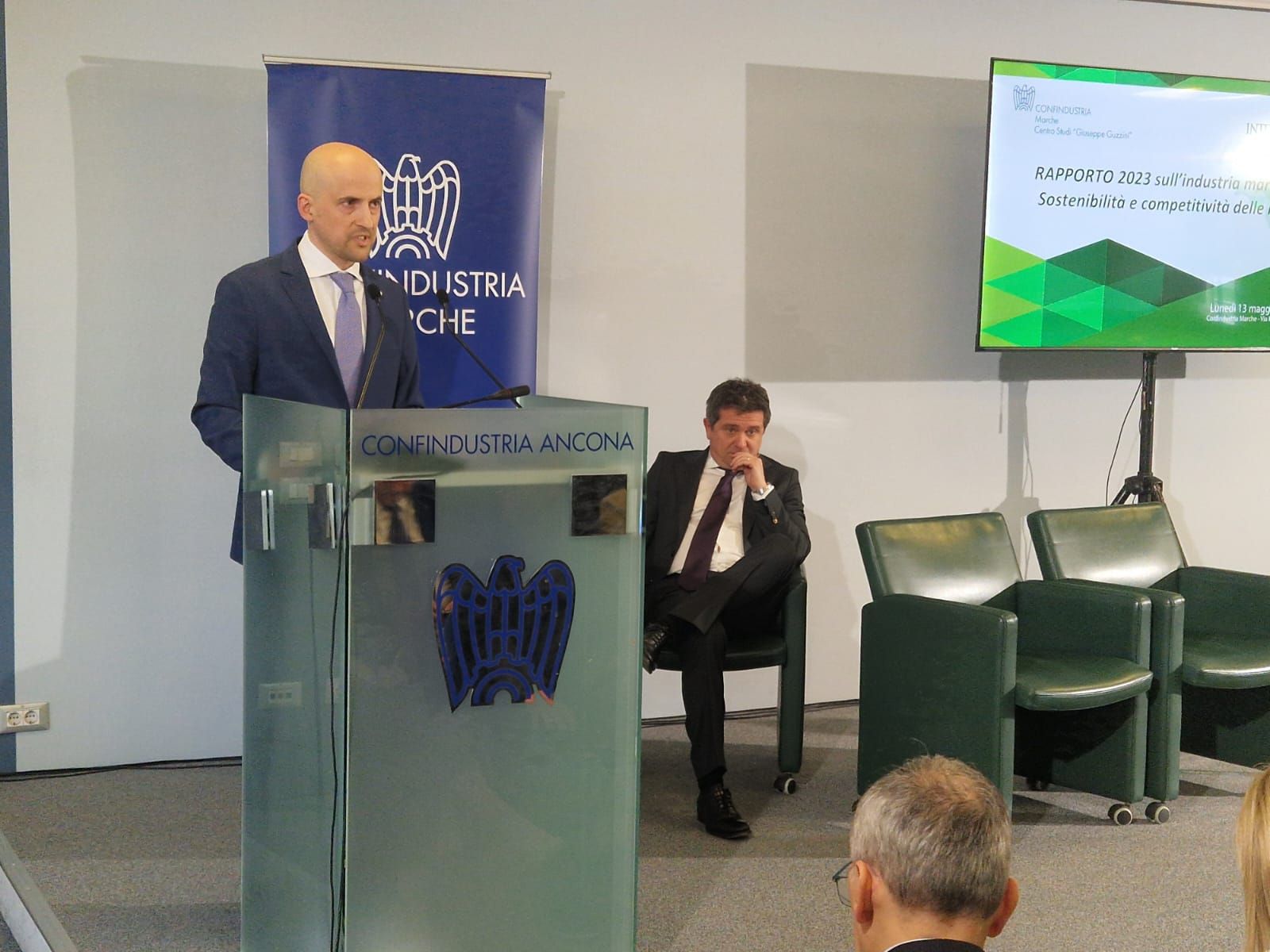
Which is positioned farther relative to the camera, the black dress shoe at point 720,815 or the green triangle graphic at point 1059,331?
the green triangle graphic at point 1059,331

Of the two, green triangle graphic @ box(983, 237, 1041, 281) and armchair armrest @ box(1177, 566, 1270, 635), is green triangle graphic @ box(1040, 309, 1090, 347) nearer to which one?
green triangle graphic @ box(983, 237, 1041, 281)

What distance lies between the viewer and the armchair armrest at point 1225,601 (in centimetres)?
425

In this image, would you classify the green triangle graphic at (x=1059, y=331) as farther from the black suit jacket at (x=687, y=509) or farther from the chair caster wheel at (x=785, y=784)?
the chair caster wheel at (x=785, y=784)

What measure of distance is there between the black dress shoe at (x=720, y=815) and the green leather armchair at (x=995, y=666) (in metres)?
0.47

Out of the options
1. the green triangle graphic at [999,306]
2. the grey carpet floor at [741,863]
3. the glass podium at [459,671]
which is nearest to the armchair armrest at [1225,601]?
the grey carpet floor at [741,863]

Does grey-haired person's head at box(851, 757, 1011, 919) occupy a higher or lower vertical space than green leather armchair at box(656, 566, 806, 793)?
higher

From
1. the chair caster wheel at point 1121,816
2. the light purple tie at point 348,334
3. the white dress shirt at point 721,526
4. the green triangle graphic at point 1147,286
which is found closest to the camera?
the light purple tie at point 348,334

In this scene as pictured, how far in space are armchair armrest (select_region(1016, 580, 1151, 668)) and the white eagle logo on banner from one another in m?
2.19

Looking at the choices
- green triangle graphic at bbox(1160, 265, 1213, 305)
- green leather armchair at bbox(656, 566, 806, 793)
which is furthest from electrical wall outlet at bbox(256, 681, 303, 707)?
green triangle graphic at bbox(1160, 265, 1213, 305)

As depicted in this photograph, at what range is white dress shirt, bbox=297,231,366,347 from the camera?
10.6 feet

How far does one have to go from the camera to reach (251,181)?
4.38 meters

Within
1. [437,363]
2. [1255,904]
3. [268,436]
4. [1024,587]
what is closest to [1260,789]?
[1255,904]

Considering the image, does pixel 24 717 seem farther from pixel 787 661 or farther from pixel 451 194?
pixel 787 661

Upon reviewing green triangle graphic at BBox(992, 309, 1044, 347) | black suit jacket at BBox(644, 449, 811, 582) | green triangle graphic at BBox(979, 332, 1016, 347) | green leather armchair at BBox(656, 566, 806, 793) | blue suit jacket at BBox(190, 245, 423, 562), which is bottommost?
green leather armchair at BBox(656, 566, 806, 793)
